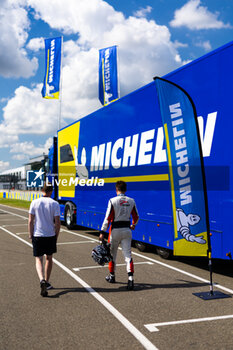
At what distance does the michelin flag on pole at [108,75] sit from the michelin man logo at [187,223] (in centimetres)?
1657

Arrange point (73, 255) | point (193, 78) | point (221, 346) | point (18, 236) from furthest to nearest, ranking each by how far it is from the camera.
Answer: point (18, 236) < point (73, 255) < point (193, 78) < point (221, 346)

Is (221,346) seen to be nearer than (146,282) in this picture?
Yes

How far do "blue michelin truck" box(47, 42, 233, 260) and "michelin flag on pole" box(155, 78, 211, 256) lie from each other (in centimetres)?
65

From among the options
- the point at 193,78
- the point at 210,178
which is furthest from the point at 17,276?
the point at 193,78

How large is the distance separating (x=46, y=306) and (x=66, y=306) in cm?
29

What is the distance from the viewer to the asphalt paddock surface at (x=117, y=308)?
402cm

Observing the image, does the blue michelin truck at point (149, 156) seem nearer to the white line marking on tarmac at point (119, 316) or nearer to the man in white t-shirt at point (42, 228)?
the white line marking on tarmac at point (119, 316)

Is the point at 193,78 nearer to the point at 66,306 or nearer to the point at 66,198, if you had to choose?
the point at 66,306

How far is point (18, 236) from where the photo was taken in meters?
13.1

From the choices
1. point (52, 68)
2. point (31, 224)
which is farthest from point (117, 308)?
point (52, 68)

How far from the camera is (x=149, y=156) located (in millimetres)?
8406

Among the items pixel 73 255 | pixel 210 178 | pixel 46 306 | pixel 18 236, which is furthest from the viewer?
pixel 18 236

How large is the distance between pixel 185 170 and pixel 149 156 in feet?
7.74

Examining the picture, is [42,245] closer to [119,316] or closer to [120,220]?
[120,220]
